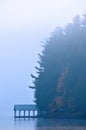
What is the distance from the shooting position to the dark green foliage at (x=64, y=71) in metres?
42.0

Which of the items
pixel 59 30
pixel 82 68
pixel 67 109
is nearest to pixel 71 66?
pixel 82 68

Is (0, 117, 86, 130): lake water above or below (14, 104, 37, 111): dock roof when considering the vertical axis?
below

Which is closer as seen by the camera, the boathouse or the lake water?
the lake water

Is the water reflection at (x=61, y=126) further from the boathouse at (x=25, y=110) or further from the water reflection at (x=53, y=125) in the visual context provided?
the boathouse at (x=25, y=110)

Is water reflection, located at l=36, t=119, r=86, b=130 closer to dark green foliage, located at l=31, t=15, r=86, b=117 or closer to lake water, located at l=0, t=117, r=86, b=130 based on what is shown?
lake water, located at l=0, t=117, r=86, b=130

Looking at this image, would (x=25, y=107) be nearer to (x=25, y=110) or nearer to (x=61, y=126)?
(x=25, y=110)

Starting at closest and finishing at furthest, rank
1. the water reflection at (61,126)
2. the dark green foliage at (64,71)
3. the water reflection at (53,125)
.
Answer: the water reflection at (61,126) < the water reflection at (53,125) < the dark green foliage at (64,71)

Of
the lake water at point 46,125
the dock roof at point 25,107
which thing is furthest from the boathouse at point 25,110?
the lake water at point 46,125

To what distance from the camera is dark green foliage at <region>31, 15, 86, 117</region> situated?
41969mm

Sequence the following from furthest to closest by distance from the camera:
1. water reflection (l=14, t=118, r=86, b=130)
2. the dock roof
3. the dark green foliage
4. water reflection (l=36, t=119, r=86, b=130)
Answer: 1. the dock roof
2. the dark green foliage
3. water reflection (l=14, t=118, r=86, b=130)
4. water reflection (l=36, t=119, r=86, b=130)

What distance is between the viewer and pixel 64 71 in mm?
44562

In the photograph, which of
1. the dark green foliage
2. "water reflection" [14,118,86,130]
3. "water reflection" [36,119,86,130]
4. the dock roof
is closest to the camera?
"water reflection" [36,119,86,130]

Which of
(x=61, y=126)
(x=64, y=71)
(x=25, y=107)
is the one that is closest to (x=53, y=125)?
(x=61, y=126)

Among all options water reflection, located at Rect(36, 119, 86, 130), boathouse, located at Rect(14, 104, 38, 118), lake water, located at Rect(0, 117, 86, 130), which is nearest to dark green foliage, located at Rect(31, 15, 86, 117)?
boathouse, located at Rect(14, 104, 38, 118)
